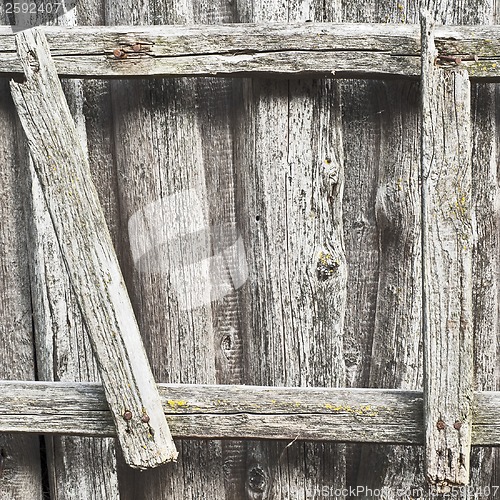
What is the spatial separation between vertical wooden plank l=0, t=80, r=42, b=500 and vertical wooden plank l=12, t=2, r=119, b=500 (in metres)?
0.04

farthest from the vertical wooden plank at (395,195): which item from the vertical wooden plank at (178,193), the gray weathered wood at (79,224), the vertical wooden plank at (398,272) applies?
the gray weathered wood at (79,224)

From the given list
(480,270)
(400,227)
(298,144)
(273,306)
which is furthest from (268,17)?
(480,270)

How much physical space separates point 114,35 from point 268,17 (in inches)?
16.1

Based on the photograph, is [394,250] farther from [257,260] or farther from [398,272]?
[257,260]

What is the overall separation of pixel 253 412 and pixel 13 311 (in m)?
0.77

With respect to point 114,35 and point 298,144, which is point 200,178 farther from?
point 114,35

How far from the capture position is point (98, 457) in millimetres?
1897

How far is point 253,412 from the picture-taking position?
5.67 feet

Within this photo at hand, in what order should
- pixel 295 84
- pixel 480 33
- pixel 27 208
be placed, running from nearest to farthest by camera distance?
pixel 480 33
pixel 295 84
pixel 27 208

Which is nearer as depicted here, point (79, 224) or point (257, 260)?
point (79, 224)

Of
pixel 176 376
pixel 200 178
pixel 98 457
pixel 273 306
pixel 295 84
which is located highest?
pixel 295 84

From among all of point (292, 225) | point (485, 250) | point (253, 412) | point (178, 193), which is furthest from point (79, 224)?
point (485, 250)

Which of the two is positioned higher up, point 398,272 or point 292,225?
point 292,225

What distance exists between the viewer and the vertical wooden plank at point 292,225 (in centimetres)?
174
